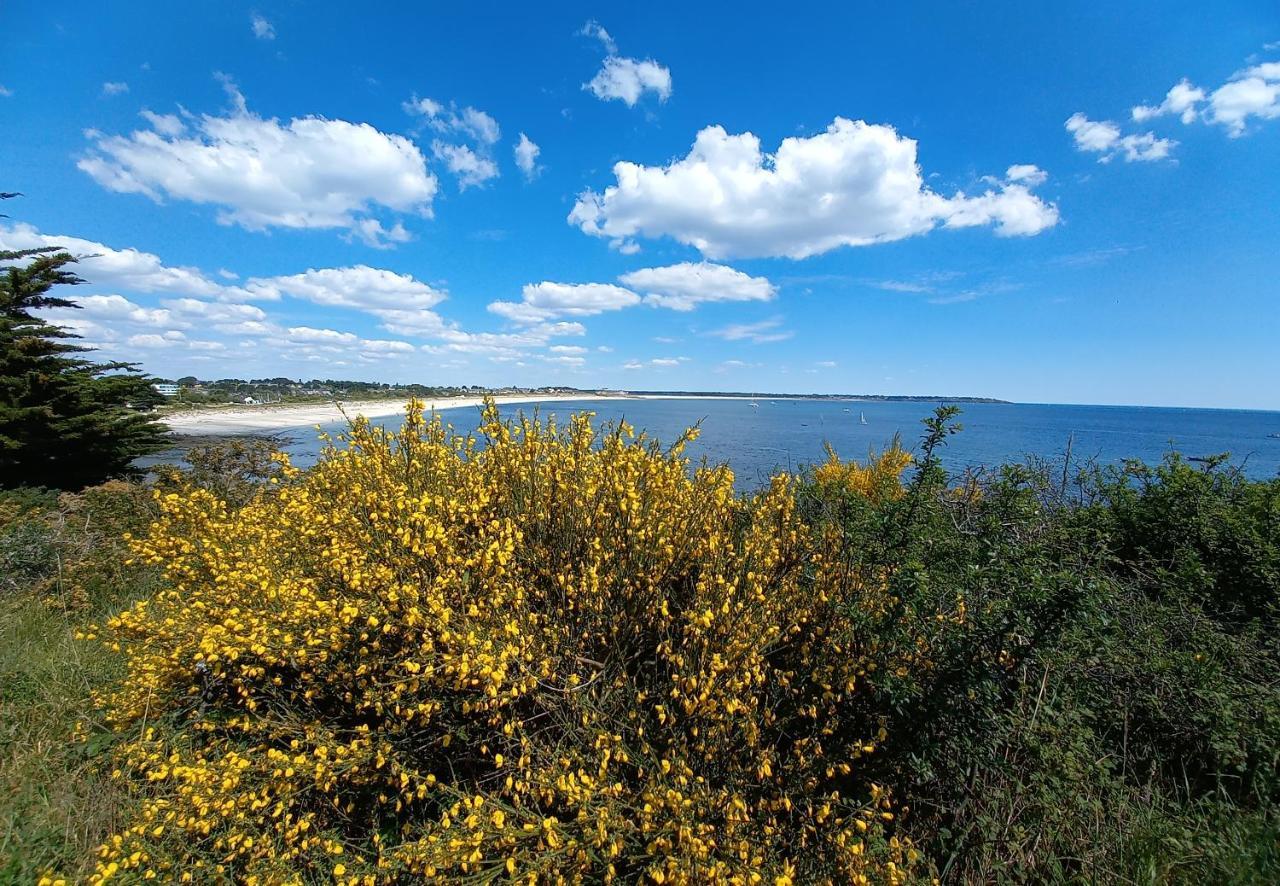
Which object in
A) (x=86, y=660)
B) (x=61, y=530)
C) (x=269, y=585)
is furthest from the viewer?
(x=61, y=530)

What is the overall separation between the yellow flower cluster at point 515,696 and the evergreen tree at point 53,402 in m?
10.7

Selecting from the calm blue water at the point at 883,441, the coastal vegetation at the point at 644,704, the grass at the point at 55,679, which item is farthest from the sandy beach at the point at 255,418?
the coastal vegetation at the point at 644,704

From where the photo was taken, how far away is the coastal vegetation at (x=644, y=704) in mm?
2297

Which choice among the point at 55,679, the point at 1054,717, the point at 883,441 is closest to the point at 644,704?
the point at 1054,717

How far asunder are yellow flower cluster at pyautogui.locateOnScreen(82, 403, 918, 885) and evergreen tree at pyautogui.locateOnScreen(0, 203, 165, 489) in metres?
10.7

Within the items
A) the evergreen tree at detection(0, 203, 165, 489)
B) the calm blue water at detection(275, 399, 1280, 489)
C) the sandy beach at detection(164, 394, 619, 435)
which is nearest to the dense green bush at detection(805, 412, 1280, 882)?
the calm blue water at detection(275, 399, 1280, 489)

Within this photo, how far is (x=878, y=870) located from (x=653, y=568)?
5.38ft

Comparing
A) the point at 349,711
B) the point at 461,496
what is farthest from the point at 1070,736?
the point at 349,711

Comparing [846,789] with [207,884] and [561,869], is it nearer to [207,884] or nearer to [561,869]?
[561,869]

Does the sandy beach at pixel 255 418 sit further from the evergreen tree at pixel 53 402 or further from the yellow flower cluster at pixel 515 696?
the yellow flower cluster at pixel 515 696

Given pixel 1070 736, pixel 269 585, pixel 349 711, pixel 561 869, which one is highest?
pixel 269 585

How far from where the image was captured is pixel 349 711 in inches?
119

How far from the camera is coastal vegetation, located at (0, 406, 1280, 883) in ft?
7.54

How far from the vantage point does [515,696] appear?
2344mm
